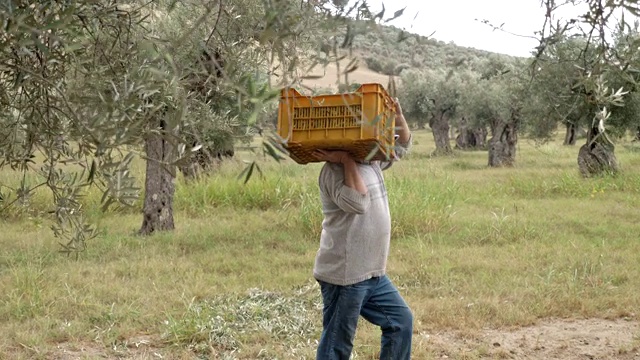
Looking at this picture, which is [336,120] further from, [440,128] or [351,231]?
[440,128]

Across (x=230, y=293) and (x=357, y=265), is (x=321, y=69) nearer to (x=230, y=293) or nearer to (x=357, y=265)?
(x=357, y=265)

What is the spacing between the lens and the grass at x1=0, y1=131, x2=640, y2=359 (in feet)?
18.7

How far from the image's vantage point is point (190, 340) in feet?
18.3

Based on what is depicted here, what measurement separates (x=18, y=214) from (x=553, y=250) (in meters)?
7.89

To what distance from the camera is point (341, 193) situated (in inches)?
153

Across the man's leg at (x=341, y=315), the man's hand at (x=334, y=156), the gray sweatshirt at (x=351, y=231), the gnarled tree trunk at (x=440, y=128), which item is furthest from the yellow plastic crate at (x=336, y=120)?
the gnarled tree trunk at (x=440, y=128)

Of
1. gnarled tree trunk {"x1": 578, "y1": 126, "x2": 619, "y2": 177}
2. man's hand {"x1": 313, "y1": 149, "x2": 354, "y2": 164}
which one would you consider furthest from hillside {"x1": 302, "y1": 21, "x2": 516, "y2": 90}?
gnarled tree trunk {"x1": 578, "y1": 126, "x2": 619, "y2": 177}

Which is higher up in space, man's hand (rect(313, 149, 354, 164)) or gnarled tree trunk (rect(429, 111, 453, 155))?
man's hand (rect(313, 149, 354, 164))

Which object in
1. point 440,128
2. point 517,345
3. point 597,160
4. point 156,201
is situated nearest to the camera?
point 517,345

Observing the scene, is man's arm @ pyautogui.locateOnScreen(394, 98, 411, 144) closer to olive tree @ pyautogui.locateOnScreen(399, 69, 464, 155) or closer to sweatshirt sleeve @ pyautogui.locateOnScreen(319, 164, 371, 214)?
sweatshirt sleeve @ pyautogui.locateOnScreen(319, 164, 371, 214)

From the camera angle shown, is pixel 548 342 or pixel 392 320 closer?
pixel 392 320

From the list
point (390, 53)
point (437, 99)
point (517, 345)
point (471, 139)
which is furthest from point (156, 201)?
point (471, 139)

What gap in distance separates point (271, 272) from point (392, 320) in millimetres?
3897

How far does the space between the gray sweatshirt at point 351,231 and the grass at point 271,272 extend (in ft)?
3.63
